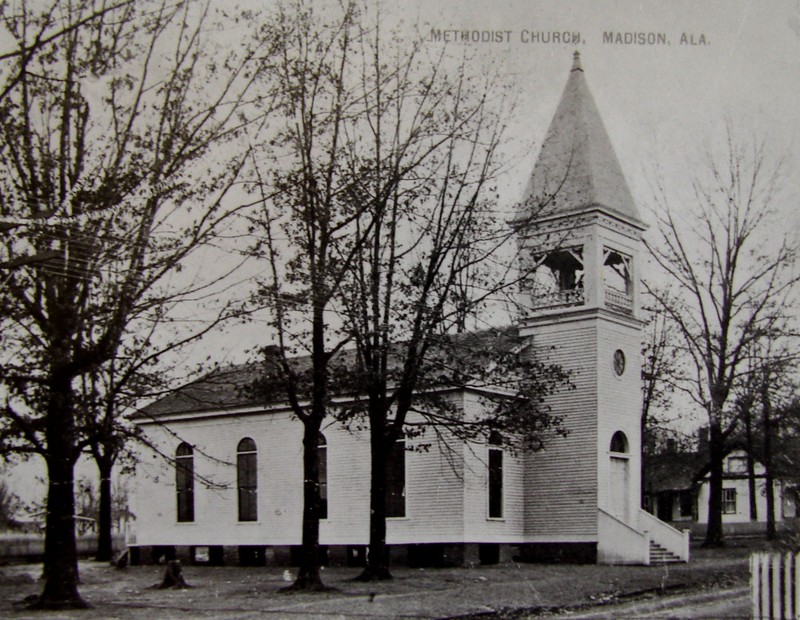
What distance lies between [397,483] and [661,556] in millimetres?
7209

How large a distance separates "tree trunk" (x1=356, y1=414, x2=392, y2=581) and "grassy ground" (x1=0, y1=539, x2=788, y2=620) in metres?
0.50

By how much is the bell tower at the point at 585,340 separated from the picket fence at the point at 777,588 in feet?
41.3

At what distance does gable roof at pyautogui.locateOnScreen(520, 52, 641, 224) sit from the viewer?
27219 millimetres

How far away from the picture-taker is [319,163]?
19.5 m

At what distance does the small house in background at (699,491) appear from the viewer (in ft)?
143

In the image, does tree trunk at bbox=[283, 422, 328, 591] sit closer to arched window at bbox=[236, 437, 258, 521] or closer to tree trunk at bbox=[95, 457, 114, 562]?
tree trunk at bbox=[95, 457, 114, 562]

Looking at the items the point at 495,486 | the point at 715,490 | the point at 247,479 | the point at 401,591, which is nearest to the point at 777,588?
the point at 401,591

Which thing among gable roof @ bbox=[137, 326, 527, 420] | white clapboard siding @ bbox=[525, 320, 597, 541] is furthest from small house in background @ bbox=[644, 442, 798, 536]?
gable roof @ bbox=[137, 326, 527, 420]

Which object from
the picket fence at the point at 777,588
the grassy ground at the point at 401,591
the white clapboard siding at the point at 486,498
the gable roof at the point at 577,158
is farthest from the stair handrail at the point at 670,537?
the picket fence at the point at 777,588

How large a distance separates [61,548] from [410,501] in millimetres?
12508

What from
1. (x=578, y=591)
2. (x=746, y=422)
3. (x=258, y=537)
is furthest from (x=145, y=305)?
(x=746, y=422)

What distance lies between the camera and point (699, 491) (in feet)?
180

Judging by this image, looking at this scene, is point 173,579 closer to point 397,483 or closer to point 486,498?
point 397,483

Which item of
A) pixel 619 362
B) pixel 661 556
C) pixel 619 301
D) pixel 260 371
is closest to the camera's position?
pixel 260 371
